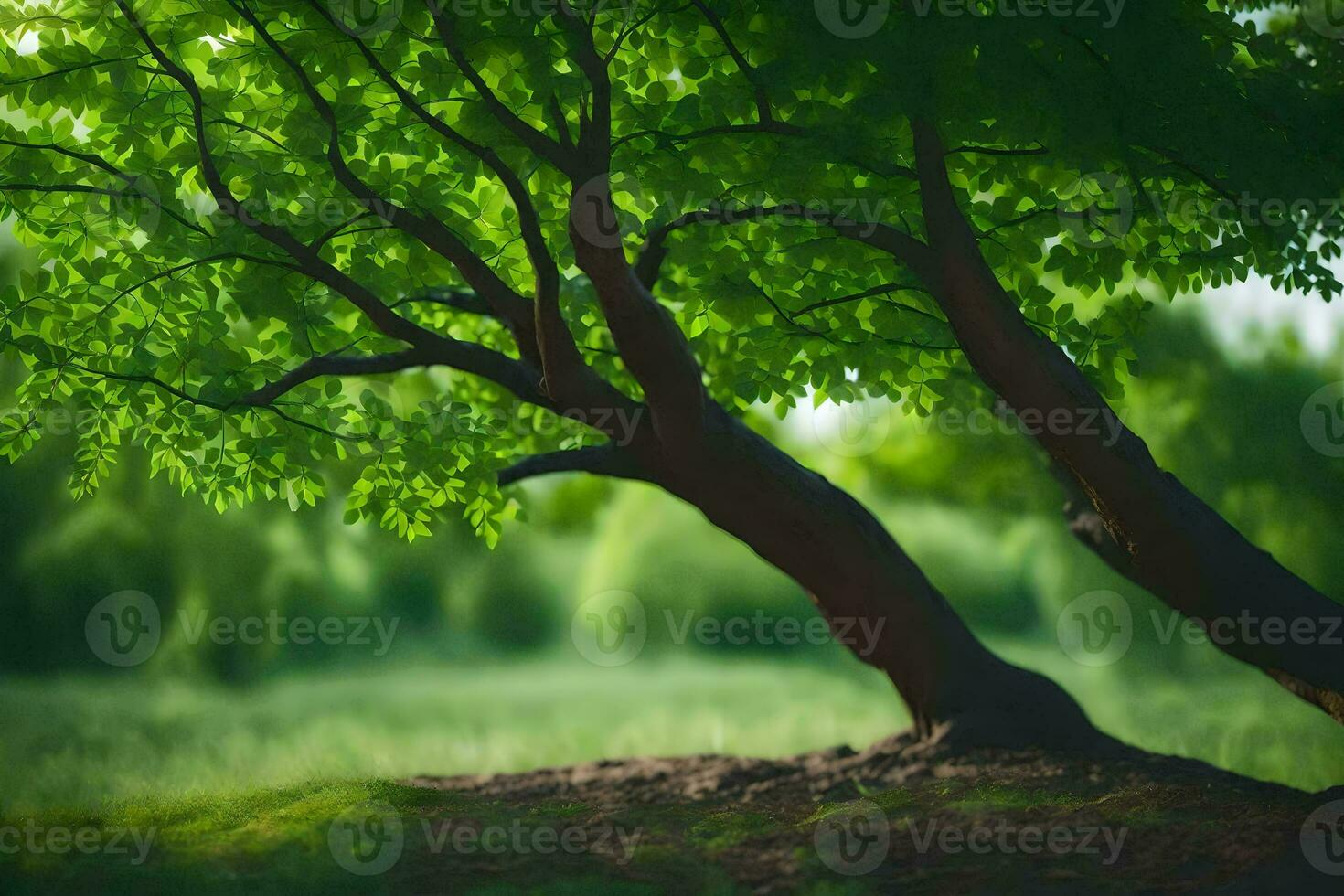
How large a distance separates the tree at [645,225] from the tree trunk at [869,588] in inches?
2.0

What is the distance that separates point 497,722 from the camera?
631 inches

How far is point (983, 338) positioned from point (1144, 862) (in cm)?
343

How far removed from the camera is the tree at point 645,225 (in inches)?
296

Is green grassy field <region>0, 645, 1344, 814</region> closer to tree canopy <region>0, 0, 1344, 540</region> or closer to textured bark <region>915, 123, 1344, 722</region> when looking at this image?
tree canopy <region>0, 0, 1344, 540</region>

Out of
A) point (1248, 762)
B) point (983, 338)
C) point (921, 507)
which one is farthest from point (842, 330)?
point (921, 507)

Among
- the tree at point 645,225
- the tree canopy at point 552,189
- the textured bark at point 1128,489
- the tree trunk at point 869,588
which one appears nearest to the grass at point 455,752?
the tree trunk at point 869,588

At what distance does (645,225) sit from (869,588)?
140 inches

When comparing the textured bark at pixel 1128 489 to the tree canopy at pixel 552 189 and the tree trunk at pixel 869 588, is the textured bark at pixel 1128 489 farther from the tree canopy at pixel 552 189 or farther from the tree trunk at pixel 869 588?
the tree trunk at pixel 869 588

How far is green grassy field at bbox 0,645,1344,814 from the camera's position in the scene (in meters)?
12.1

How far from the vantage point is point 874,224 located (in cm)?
804

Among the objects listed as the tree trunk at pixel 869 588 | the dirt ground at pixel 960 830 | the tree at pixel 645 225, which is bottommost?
the dirt ground at pixel 960 830

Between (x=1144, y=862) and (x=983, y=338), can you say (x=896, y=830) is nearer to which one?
(x=1144, y=862)

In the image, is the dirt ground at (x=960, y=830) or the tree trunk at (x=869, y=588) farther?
the tree trunk at (x=869, y=588)

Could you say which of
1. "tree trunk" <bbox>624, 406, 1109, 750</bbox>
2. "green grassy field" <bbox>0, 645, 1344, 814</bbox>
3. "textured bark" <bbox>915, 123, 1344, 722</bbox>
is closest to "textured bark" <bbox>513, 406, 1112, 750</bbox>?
"tree trunk" <bbox>624, 406, 1109, 750</bbox>
